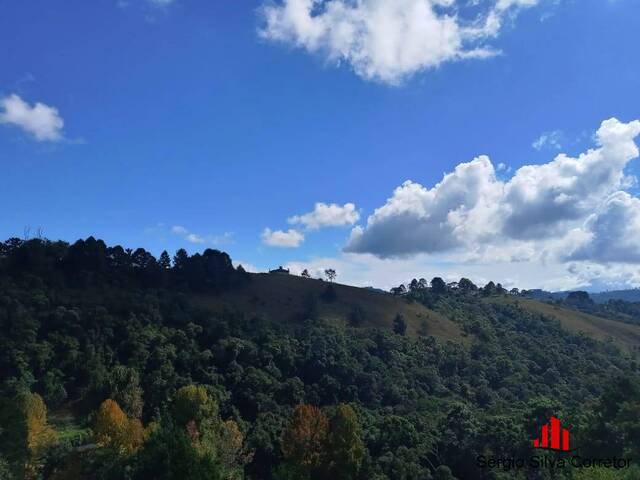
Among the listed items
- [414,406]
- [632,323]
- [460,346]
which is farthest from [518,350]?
[632,323]

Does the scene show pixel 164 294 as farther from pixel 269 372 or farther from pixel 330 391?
pixel 330 391

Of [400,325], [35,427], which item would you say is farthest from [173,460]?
[400,325]

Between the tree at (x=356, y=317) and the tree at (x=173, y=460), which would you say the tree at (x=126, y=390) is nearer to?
the tree at (x=173, y=460)

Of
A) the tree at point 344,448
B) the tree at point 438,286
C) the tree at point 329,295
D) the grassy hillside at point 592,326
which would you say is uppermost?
the tree at point 438,286

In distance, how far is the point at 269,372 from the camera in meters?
82.9

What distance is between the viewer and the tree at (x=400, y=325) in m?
118

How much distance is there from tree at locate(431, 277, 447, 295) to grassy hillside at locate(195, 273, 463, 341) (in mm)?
39493

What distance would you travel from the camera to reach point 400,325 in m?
119

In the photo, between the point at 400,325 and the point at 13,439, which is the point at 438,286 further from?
the point at 13,439

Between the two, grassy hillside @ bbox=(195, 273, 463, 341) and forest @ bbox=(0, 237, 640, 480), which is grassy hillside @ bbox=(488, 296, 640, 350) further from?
grassy hillside @ bbox=(195, 273, 463, 341)

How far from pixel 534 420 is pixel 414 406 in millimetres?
24969

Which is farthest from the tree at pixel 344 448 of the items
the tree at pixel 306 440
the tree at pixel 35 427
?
the tree at pixel 35 427

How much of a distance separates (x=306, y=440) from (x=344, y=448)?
4071mm

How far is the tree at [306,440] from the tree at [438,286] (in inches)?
5217
